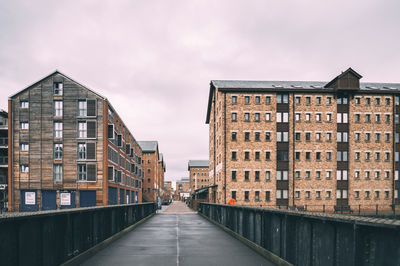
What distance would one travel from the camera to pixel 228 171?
1907 inches

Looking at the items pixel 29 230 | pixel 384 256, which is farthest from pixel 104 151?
pixel 384 256

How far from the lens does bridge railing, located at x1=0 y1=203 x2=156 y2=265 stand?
590 cm

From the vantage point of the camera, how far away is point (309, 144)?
164 ft

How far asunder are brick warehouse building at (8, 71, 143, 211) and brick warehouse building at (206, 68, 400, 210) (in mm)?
17802

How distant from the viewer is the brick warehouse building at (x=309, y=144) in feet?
160

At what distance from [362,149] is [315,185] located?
9.47 metres

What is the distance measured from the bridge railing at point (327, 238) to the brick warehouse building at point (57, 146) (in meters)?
34.9

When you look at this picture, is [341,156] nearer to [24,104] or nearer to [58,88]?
[58,88]

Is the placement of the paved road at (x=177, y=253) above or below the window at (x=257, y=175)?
above

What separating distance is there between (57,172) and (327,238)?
41467 mm

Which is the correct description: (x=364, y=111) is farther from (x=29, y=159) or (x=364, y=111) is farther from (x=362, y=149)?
(x=29, y=159)

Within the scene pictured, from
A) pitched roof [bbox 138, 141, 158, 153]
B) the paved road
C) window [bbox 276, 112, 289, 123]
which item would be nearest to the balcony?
window [bbox 276, 112, 289, 123]

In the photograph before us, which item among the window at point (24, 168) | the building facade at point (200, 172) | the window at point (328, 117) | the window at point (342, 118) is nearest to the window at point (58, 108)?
the window at point (24, 168)

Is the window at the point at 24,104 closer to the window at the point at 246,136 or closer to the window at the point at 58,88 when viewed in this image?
the window at the point at 58,88
